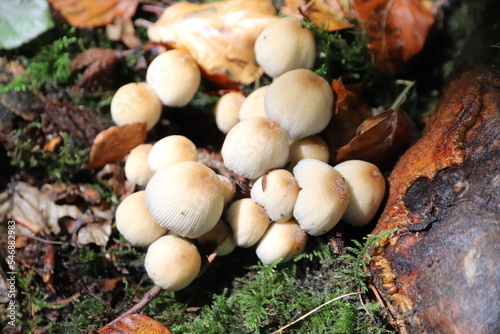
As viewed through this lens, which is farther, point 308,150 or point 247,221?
point 308,150

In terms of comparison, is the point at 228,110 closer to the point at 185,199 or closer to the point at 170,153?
the point at 170,153

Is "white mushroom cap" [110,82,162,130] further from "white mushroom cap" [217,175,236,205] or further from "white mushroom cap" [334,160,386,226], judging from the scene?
"white mushroom cap" [334,160,386,226]

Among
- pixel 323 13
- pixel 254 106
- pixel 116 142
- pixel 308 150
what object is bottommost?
pixel 116 142

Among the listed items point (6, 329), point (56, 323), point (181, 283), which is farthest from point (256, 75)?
point (6, 329)

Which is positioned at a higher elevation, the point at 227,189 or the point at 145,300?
the point at 227,189

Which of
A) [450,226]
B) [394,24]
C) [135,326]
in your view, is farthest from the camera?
[394,24]

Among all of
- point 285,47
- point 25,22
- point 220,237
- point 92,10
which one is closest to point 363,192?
point 220,237

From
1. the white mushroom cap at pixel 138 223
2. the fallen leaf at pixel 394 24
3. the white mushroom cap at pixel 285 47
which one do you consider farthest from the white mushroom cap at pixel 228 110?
the fallen leaf at pixel 394 24

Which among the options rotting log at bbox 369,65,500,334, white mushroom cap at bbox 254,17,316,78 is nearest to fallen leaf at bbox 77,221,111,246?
white mushroom cap at bbox 254,17,316,78
